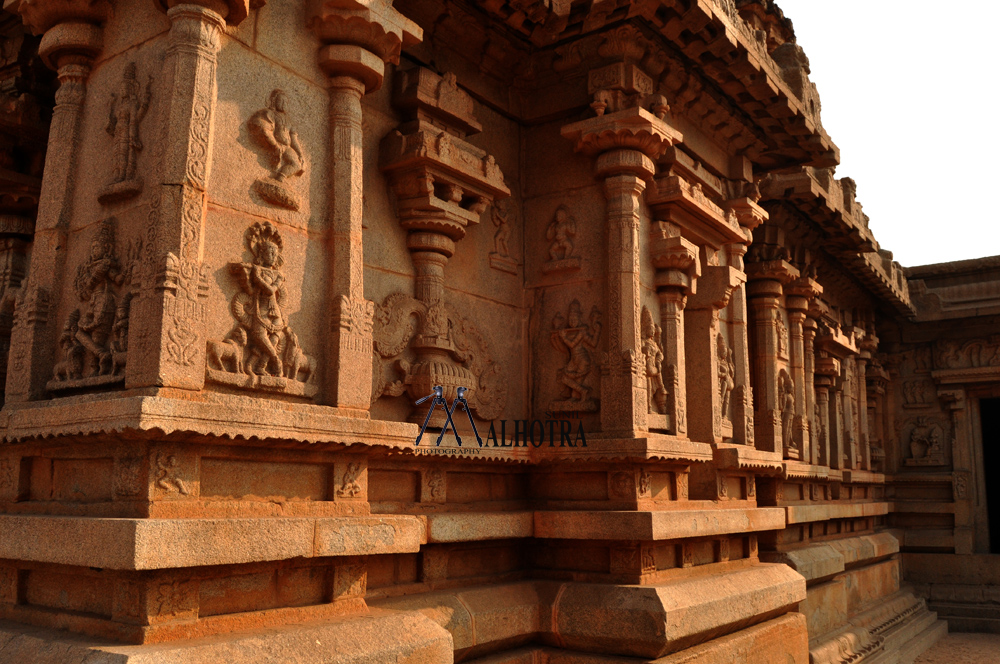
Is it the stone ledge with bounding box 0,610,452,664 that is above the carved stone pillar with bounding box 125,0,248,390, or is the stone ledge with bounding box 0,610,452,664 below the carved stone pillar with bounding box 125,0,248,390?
below

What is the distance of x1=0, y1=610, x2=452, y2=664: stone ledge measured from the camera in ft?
11.2

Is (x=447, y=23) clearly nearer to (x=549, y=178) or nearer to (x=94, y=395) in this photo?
(x=549, y=178)

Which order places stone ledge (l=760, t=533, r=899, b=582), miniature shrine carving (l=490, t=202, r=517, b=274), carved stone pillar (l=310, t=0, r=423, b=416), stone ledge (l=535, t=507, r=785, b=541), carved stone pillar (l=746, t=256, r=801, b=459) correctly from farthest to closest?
carved stone pillar (l=746, t=256, r=801, b=459) < stone ledge (l=760, t=533, r=899, b=582) < miniature shrine carving (l=490, t=202, r=517, b=274) < stone ledge (l=535, t=507, r=785, b=541) < carved stone pillar (l=310, t=0, r=423, b=416)

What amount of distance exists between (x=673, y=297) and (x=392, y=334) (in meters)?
2.70

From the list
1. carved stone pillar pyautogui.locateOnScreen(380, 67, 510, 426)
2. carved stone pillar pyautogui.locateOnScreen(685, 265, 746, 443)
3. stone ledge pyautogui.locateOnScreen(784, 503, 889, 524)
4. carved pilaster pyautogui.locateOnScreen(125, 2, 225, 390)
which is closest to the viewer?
carved pilaster pyautogui.locateOnScreen(125, 2, 225, 390)

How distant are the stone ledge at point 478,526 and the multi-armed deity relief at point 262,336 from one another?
153cm

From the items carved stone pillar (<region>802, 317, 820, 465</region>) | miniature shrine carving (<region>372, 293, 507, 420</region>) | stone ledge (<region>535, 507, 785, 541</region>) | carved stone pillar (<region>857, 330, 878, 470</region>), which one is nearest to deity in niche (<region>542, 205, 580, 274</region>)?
miniature shrine carving (<region>372, 293, 507, 420</region>)

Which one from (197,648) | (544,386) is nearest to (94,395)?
(197,648)

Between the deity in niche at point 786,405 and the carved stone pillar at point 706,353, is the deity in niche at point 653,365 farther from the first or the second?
the deity in niche at point 786,405

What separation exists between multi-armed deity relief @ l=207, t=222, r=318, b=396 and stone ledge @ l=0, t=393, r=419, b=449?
5.1 inches

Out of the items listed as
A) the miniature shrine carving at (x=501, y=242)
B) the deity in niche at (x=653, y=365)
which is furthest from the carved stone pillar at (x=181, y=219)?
the deity in niche at (x=653, y=365)

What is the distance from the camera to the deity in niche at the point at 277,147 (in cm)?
440

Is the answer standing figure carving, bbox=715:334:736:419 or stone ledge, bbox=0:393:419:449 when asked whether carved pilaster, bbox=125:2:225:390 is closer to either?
stone ledge, bbox=0:393:419:449
